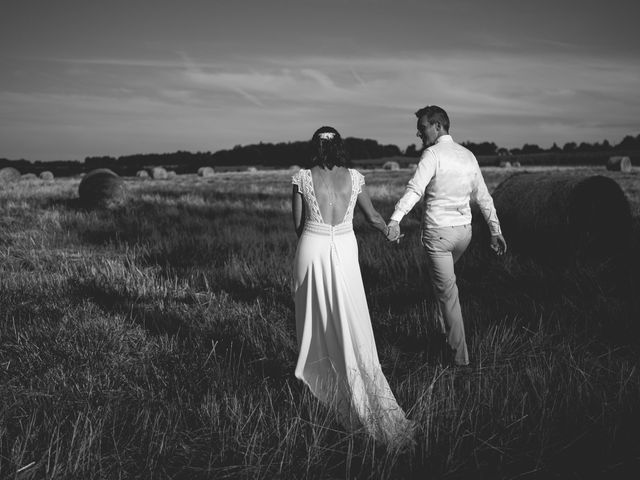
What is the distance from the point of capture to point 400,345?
14.8 feet

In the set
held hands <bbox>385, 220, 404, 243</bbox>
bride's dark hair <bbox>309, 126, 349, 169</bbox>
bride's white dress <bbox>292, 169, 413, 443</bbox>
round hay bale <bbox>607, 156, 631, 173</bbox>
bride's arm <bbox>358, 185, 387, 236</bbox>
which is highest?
round hay bale <bbox>607, 156, 631, 173</bbox>

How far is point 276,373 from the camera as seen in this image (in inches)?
154

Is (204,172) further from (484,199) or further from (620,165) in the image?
(484,199)

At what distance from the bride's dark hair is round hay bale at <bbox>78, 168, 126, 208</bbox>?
48.5 ft

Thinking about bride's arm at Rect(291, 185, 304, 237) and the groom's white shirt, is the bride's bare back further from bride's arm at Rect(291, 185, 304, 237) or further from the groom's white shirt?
the groom's white shirt

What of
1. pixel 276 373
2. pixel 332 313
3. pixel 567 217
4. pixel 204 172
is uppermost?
pixel 204 172

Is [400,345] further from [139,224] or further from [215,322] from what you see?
[139,224]

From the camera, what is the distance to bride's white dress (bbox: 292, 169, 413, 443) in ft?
11.1

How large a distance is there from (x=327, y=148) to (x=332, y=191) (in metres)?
0.31

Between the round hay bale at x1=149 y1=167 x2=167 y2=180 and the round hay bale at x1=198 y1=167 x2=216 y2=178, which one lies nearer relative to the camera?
the round hay bale at x1=149 y1=167 x2=167 y2=180

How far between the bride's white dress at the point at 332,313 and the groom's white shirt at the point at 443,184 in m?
0.82

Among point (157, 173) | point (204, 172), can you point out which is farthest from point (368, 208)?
point (204, 172)

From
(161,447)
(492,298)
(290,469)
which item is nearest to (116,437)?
(161,447)

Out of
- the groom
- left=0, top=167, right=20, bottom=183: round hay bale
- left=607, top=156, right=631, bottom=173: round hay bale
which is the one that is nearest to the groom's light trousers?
the groom
